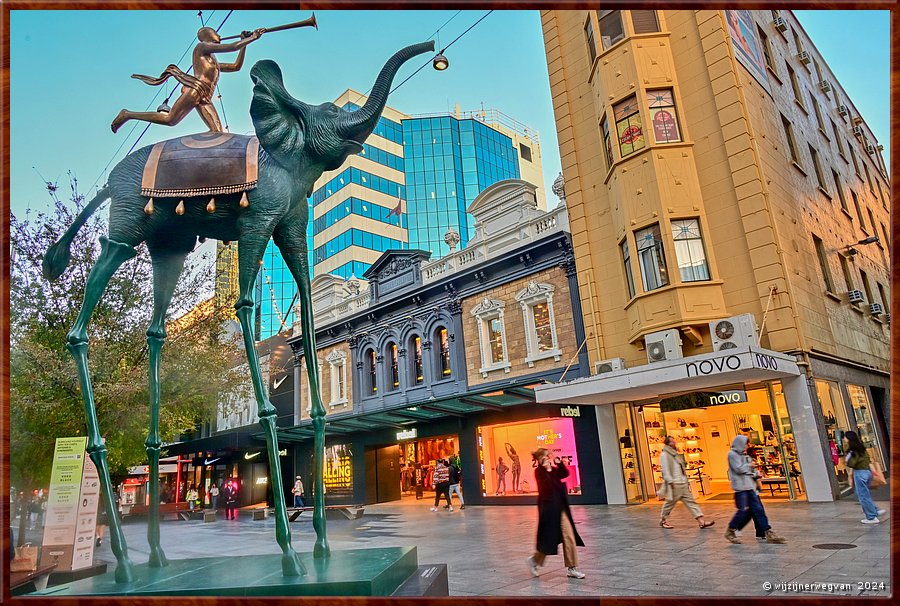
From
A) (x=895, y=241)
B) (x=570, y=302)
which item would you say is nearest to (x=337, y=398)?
(x=570, y=302)

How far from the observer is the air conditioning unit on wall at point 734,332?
38.2 feet

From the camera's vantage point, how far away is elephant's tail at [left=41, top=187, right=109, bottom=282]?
5.23m

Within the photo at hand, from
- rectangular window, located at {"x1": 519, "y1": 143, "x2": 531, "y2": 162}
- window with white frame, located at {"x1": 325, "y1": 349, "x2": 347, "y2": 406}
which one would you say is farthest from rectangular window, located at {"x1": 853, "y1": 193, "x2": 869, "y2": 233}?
window with white frame, located at {"x1": 325, "y1": 349, "x2": 347, "y2": 406}

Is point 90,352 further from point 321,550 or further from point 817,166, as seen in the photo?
point 817,166

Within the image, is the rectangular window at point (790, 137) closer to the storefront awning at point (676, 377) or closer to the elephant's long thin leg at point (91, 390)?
the storefront awning at point (676, 377)

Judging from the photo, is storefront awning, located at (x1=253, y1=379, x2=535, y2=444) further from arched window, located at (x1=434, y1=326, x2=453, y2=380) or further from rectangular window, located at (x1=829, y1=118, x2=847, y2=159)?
rectangular window, located at (x1=829, y1=118, x2=847, y2=159)

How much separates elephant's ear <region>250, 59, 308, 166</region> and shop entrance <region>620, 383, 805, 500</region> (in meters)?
10.8

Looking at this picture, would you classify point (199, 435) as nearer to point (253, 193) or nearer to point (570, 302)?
point (570, 302)

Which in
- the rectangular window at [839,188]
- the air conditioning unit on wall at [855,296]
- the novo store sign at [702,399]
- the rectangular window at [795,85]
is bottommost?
the novo store sign at [702,399]

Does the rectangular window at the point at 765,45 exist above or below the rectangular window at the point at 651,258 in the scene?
above

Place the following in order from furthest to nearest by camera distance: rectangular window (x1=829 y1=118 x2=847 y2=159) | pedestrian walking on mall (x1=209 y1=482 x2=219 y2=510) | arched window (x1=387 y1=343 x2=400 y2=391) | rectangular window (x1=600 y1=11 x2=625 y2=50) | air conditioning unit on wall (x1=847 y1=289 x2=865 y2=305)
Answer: pedestrian walking on mall (x1=209 y1=482 x2=219 y2=510), arched window (x1=387 y1=343 x2=400 y2=391), rectangular window (x1=829 y1=118 x2=847 y2=159), rectangular window (x1=600 y1=11 x2=625 y2=50), air conditioning unit on wall (x1=847 y1=289 x2=865 y2=305)

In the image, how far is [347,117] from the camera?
17.9 feet

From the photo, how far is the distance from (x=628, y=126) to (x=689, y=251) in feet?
11.5

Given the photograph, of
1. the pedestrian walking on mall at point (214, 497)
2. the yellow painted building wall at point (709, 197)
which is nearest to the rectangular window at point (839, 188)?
the yellow painted building wall at point (709, 197)
